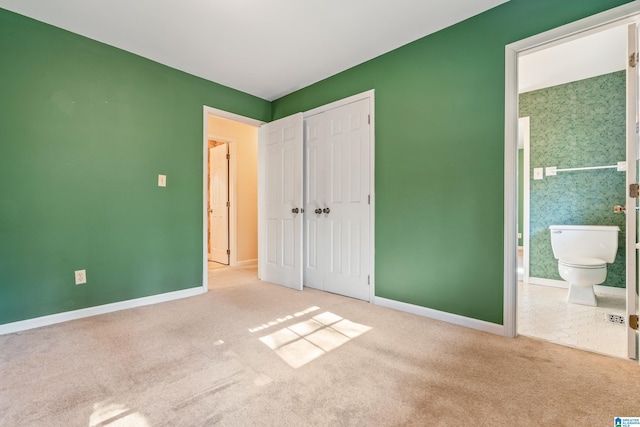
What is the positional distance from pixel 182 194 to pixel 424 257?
105 inches

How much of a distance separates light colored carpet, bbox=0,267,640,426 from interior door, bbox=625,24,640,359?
35 centimetres

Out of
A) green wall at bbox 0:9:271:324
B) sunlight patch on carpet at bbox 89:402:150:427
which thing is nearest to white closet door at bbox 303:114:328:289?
green wall at bbox 0:9:271:324

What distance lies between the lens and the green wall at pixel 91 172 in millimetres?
2293

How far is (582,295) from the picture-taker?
2.94m

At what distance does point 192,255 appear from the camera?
3.32 m

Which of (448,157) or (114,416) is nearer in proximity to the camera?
(114,416)

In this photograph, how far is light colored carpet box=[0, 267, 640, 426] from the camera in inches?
51.4

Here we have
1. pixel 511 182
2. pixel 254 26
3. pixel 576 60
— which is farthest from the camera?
pixel 576 60

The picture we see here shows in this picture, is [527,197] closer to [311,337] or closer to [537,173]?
[537,173]

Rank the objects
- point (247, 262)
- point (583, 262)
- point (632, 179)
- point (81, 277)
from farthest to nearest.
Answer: point (247, 262), point (583, 262), point (81, 277), point (632, 179)

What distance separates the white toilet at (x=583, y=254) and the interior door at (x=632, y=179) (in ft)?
4.04

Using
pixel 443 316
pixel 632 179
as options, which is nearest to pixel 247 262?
pixel 443 316

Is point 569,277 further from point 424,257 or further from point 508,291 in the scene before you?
point 424,257

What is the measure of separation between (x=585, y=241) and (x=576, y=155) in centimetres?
105
